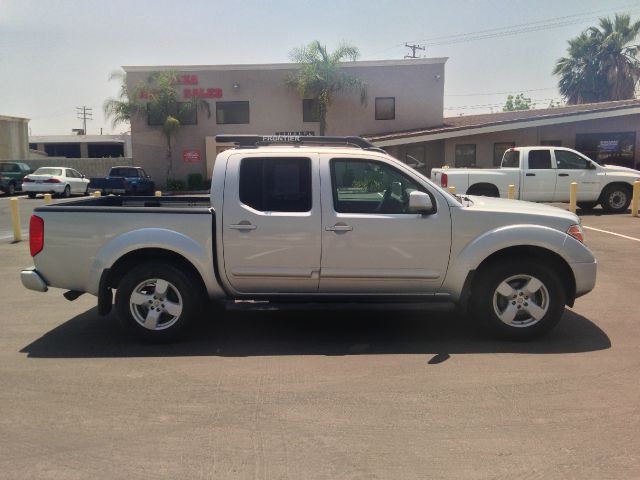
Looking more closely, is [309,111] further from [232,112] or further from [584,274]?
[584,274]

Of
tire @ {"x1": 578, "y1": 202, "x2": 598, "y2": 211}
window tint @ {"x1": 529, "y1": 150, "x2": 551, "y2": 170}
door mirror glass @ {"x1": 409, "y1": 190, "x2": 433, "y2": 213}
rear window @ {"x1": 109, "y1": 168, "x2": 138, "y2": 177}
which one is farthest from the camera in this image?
rear window @ {"x1": 109, "y1": 168, "x2": 138, "y2": 177}

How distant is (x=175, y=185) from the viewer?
3034cm

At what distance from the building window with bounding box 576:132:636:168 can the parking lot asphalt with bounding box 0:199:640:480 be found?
66.5 ft

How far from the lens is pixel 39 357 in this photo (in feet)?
17.4

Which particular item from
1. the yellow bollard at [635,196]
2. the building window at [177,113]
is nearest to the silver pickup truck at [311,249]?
the yellow bollard at [635,196]

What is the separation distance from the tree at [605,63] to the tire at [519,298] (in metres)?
40.9

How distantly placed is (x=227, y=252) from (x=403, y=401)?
7.04 feet

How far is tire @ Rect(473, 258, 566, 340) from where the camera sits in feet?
18.0

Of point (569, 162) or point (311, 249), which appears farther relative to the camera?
point (569, 162)

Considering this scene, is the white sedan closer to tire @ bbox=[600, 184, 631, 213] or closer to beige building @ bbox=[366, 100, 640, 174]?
beige building @ bbox=[366, 100, 640, 174]

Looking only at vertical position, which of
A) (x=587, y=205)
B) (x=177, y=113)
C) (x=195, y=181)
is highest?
(x=177, y=113)

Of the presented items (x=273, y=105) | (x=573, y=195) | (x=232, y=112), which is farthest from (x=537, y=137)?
(x=232, y=112)

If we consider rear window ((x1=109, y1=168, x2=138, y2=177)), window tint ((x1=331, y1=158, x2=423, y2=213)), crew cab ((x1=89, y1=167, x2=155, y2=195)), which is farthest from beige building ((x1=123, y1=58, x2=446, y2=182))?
window tint ((x1=331, y1=158, x2=423, y2=213))

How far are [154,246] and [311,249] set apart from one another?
1427mm
